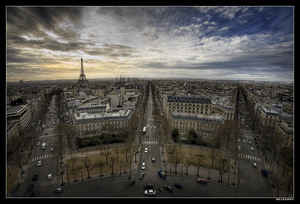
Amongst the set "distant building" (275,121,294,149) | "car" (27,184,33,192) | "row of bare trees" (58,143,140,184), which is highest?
"distant building" (275,121,294,149)

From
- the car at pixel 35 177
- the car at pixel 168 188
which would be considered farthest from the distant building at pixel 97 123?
the car at pixel 168 188

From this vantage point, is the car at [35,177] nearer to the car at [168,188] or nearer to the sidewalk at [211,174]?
the car at [168,188]

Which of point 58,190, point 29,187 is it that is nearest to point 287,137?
point 58,190

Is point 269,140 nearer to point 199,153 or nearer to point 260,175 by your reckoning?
point 260,175

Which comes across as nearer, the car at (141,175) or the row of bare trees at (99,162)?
the car at (141,175)

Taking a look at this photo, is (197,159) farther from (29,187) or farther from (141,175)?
(29,187)

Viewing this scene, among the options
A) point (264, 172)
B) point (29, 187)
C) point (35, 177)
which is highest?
point (264, 172)

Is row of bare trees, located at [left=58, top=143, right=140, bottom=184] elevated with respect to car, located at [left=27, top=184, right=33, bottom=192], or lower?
elevated

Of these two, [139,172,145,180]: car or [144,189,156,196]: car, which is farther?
[139,172,145,180]: car

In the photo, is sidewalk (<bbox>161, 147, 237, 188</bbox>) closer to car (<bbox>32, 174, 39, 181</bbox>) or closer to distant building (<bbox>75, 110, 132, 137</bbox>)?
distant building (<bbox>75, 110, 132, 137</bbox>)

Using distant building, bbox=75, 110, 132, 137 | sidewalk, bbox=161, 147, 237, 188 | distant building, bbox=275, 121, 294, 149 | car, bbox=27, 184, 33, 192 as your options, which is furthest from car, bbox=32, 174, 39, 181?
distant building, bbox=275, 121, 294, 149

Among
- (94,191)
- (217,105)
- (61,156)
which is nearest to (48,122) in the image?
(61,156)
